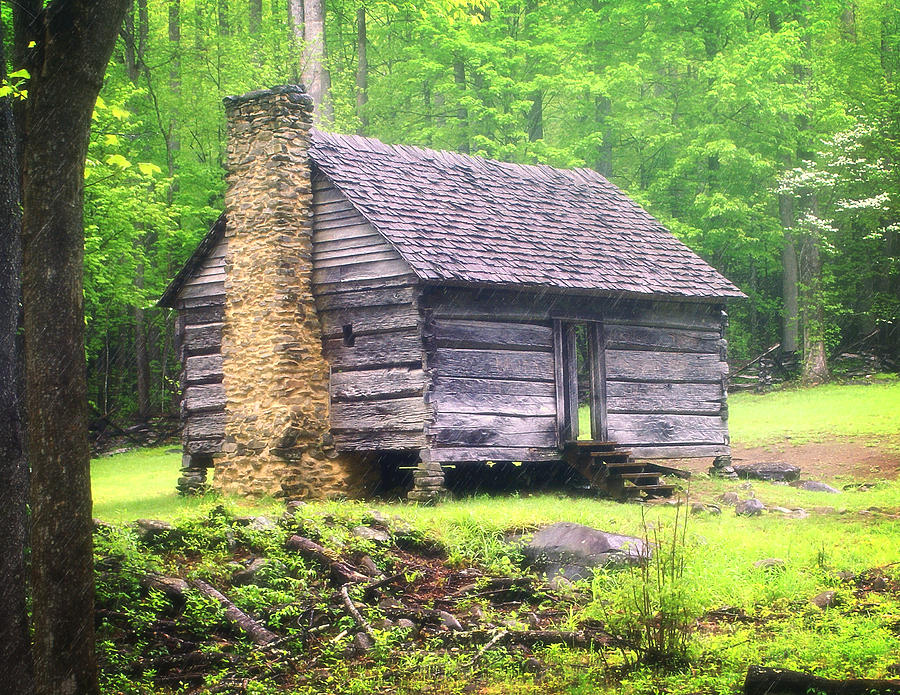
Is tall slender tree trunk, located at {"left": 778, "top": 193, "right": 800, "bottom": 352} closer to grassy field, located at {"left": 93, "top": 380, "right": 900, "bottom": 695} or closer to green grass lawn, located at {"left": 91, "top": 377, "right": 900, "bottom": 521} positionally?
green grass lawn, located at {"left": 91, "top": 377, "right": 900, "bottom": 521}

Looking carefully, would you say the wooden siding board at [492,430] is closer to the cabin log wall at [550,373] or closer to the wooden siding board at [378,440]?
the cabin log wall at [550,373]

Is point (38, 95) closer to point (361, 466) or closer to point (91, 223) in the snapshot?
point (361, 466)

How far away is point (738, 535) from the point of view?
12.2 meters

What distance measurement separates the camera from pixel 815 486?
1764 cm

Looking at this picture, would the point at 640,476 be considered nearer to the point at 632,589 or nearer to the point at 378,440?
the point at 378,440

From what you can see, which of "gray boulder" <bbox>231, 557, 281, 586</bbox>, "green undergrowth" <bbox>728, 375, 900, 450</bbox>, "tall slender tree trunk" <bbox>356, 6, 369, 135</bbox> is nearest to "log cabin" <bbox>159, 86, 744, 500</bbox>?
"gray boulder" <bbox>231, 557, 281, 586</bbox>

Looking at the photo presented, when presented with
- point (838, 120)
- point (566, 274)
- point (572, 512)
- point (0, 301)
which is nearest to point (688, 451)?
point (566, 274)

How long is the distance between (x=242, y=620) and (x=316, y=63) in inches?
916

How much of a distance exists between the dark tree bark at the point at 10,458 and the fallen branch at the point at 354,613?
9.41 feet

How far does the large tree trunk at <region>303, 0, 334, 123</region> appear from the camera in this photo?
2959cm

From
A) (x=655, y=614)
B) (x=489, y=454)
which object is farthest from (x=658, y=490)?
(x=655, y=614)

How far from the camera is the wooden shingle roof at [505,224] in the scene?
16.3m

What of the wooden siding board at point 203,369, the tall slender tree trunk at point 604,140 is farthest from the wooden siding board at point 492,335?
the tall slender tree trunk at point 604,140

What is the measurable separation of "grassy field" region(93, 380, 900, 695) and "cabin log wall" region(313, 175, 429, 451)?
1.40 m
